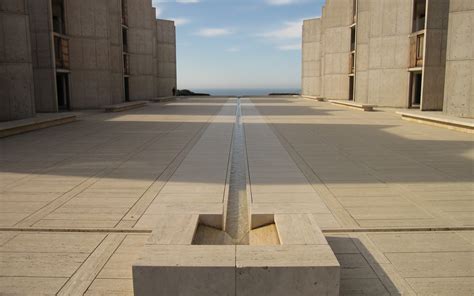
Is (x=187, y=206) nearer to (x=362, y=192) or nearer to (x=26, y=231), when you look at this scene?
(x=26, y=231)

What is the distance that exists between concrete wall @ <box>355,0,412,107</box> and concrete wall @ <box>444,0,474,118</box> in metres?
8.06

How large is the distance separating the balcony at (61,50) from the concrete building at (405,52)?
19170 millimetres

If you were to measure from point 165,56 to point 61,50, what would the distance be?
23.7 meters

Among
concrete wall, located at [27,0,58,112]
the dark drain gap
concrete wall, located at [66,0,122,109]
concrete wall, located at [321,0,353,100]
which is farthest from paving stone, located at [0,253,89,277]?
concrete wall, located at [321,0,353,100]

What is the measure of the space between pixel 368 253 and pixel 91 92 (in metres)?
24.9

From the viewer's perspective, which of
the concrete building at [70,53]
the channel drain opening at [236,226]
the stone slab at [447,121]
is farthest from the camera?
the concrete building at [70,53]

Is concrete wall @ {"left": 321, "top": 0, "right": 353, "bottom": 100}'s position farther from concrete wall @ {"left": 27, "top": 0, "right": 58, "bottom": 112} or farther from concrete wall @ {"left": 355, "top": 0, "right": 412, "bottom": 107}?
concrete wall @ {"left": 27, "top": 0, "right": 58, "bottom": 112}

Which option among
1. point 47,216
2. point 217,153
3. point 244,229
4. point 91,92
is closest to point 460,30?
point 217,153

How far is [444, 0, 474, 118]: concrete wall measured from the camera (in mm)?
17375

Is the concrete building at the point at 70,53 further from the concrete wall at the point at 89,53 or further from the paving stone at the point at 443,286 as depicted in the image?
the paving stone at the point at 443,286

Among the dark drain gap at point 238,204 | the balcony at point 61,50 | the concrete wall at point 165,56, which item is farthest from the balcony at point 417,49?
the concrete wall at point 165,56

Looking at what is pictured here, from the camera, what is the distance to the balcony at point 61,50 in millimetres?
24359

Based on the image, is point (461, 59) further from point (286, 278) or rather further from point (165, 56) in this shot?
point (165, 56)

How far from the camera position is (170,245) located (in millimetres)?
3898
